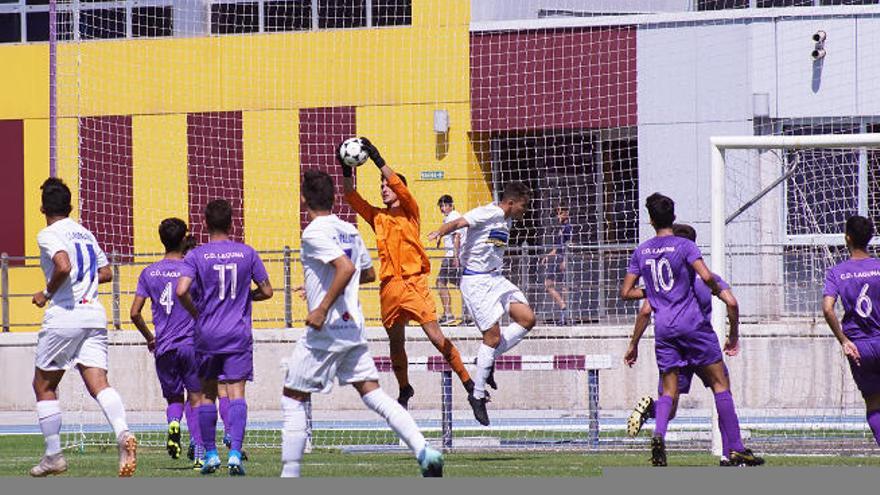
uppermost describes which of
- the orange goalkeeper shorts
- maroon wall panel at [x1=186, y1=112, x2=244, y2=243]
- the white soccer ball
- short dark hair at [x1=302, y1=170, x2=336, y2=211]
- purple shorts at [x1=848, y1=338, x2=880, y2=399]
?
maroon wall panel at [x1=186, y1=112, x2=244, y2=243]

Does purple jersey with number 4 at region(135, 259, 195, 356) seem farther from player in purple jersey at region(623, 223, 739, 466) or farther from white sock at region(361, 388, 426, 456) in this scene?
white sock at region(361, 388, 426, 456)

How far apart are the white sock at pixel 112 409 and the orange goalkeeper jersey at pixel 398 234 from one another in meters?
2.95

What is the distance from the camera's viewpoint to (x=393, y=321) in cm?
1441

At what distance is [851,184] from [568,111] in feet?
14.4

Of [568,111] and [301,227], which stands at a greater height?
[568,111]

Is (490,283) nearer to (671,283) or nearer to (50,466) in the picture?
(671,283)

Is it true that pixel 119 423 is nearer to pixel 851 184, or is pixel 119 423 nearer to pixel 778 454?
pixel 778 454

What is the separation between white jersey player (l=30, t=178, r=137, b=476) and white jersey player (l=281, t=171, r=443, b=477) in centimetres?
211

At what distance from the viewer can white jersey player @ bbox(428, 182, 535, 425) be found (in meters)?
14.7

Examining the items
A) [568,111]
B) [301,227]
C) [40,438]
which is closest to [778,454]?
[40,438]

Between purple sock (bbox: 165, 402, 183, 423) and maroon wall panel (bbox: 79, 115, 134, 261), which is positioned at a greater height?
maroon wall panel (bbox: 79, 115, 134, 261)

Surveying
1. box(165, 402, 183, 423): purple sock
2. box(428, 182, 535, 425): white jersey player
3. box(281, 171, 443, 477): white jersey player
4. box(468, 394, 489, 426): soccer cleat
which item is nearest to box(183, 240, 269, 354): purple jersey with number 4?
box(281, 171, 443, 477): white jersey player

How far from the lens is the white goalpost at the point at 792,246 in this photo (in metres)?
20.3

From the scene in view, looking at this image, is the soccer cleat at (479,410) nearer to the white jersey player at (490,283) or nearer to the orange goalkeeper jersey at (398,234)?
the white jersey player at (490,283)
